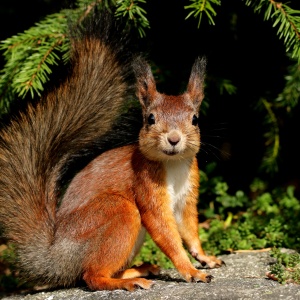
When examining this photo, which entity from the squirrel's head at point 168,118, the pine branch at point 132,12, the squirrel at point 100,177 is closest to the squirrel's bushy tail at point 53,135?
the squirrel at point 100,177

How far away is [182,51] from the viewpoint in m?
4.93

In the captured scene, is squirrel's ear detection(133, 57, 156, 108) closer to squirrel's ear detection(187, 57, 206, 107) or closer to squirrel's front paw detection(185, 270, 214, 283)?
squirrel's ear detection(187, 57, 206, 107)

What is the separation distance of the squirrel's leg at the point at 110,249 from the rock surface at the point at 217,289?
63 mm

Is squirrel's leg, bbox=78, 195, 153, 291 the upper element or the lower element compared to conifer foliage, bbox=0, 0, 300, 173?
lower

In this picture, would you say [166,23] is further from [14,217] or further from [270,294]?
[270,294]

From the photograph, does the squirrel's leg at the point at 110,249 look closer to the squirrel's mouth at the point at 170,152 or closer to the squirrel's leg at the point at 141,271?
the squirrel's leg at the point at 141,271

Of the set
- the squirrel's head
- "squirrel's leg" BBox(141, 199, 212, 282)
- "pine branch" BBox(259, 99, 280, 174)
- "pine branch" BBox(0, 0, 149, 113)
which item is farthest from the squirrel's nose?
"pine branch" BBox(259, 99, 280, 174)

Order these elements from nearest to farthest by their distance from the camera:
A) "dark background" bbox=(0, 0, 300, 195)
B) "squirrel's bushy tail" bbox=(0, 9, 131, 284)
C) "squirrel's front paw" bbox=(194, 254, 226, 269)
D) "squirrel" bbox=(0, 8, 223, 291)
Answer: "squirrel" bbox=(0, 8, 223, 291)
"squirrel's bushy tail" bbox=(0, 9, 131, 284)
"squirrel's front paw" bbox=(194, 254, 226, 269)
"dark background" bbox=(0, 0, 300, 195)

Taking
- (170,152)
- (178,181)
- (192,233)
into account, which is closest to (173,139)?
(170,152)

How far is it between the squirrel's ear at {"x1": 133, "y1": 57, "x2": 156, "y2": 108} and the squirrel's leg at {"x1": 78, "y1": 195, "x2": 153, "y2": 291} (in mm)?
692

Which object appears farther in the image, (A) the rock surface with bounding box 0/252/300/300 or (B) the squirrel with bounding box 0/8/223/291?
(B) the squirrel with bounding box 0/8/223/291

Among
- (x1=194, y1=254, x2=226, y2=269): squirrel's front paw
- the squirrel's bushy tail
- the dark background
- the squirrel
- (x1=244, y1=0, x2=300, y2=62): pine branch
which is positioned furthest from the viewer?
the dark background

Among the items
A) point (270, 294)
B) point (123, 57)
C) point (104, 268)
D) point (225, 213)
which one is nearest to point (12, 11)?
point (123, 57)

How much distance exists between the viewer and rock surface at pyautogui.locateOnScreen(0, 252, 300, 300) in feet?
10.2
